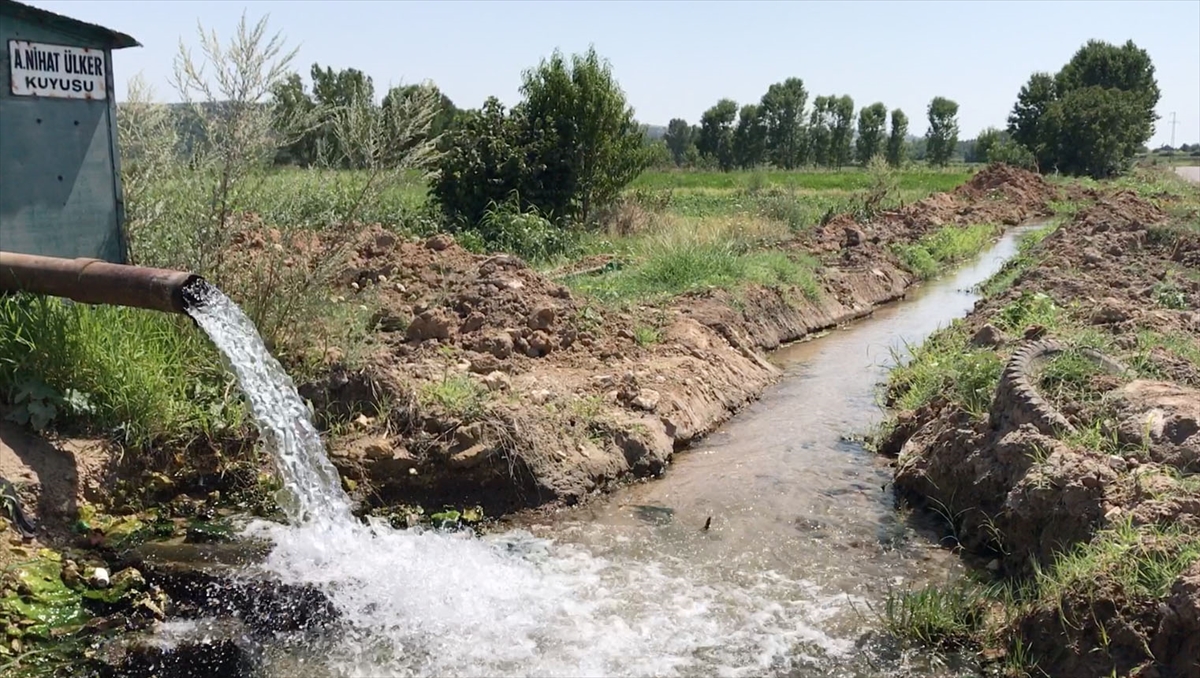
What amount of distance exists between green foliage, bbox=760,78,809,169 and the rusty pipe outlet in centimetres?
5989

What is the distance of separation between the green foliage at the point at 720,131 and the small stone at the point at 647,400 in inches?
2220

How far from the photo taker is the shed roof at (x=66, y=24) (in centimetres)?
639

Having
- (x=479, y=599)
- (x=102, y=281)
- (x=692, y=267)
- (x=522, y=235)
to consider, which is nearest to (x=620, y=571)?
(x=479, y=599)

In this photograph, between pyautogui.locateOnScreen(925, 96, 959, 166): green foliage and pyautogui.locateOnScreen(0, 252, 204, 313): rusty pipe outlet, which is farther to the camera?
pyautogui.locateOnScreen(925, 96, 959, 166): green foliage

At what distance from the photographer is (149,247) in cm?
749

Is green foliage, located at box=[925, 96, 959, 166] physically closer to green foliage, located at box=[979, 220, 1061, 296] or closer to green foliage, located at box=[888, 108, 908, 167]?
green foliage, located at box=[888, 108, 908, 167]

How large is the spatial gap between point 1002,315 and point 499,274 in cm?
498

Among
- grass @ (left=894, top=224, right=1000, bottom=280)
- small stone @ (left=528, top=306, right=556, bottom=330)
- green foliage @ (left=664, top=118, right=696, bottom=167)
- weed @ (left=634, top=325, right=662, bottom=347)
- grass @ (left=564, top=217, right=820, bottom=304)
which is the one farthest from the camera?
green foliage @ (left=664, top=118, right=696, bottom=167)

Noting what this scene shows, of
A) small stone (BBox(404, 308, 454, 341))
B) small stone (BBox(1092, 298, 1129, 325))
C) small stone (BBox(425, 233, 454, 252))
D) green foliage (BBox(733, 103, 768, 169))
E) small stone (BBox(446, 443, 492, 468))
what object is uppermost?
green foliage (BBox(733, 103, 768, 169))

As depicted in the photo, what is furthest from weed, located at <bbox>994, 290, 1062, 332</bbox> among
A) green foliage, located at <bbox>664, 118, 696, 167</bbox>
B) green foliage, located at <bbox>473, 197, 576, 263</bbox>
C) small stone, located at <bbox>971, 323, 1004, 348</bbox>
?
green foliage, located at <bbox>664, 118, 696, 167</bbox>

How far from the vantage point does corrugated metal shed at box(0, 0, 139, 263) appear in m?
6.49

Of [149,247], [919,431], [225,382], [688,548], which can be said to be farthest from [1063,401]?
[149,247]

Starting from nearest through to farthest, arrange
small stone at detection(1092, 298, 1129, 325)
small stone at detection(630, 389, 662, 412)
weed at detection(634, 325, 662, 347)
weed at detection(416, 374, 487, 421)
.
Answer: weed at detection(416, 374, 487, 421) → small stone at detection(630, 389, 662, 412) → small stone at detection(1092, 298, 1129, 325) → weed at detection(634, 325, 662, 347)

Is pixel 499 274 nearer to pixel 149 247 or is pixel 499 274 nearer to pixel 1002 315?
pixel 149 247
